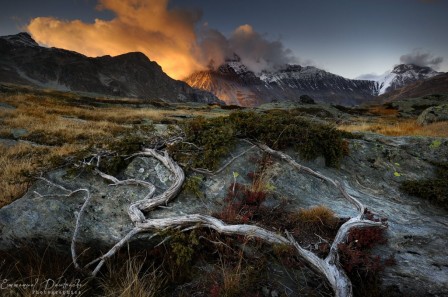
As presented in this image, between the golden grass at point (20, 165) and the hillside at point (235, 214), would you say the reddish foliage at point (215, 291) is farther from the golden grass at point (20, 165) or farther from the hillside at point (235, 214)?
the golden grass at point (20, 165)

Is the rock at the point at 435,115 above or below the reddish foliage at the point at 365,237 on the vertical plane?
above

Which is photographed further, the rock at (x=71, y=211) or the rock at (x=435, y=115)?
the rock at (x=435, y=115)

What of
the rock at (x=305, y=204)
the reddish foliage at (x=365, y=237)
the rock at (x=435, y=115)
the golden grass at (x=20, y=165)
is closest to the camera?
the rock at (x=305, y=204)

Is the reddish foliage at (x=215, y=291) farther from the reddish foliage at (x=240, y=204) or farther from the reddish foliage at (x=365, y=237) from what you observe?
the reddish foliage at (x=365, y=237)

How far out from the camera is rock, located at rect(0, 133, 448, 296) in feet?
12.8

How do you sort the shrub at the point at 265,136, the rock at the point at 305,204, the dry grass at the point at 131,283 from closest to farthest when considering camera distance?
1. the dry grass at the point at 131,283
2. the rock at the point at 305,204
3. the shrub at the point at 265,136

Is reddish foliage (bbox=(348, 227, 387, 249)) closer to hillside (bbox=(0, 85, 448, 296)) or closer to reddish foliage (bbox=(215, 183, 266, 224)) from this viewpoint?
hillside (bbox=(0, 85, 448, 296))

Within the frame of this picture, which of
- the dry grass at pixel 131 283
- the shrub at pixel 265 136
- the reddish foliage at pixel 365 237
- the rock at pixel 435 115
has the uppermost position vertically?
the rock at pixel 435 115

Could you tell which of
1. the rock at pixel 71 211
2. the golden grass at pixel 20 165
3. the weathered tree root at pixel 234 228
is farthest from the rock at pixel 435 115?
the golden grass at pixel 20 165

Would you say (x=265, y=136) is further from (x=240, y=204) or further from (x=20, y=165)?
(x=20, y=165)

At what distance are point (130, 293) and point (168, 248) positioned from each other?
100cm

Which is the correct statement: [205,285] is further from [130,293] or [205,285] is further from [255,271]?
[130,293]

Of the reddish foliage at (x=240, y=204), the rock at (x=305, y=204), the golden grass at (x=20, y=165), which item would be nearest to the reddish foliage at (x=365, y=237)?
the rock at (x=305, y=204)

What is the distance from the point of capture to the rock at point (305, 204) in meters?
3.91
